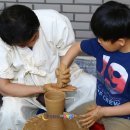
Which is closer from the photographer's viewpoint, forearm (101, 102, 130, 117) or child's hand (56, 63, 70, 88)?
forearm (101, 102, 130, 117)

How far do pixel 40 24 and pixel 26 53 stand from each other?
0.20m

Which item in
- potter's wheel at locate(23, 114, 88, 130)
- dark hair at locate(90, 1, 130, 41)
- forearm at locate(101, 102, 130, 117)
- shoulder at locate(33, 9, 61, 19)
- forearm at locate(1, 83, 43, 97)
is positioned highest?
dark hair at locate(90, 1, 130, 41)

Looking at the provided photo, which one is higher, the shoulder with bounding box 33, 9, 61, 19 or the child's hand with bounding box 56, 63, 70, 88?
the shoulder with bounding box 33, 9, 61, 19

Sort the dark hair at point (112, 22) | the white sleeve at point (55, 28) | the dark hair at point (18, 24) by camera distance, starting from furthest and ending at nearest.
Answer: the white sleeve at point (55, 28) → the dark hair at point (18, 24) → the dark hair at point (112, 22)

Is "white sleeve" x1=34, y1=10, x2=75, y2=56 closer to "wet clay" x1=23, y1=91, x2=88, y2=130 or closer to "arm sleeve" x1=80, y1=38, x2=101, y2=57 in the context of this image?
"arm sleeve" x1=80, y1=38, x2=101, y2=57

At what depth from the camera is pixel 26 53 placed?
2131 millimetres

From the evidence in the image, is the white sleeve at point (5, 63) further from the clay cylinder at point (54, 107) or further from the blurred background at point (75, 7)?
the blurred background at point (75, 7)

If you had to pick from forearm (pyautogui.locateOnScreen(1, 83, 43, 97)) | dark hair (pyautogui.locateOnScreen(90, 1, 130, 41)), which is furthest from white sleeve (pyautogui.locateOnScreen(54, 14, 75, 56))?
dark hair (pyautogui.locateOnScreen(90, 1, 130, 41))

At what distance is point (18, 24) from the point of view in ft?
6.19

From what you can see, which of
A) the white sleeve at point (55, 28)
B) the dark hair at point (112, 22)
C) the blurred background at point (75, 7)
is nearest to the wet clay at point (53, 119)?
the dark hair at point (112, 22)

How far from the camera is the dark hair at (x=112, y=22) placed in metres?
1.62

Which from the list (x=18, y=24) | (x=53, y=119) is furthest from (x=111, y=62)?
(x=18, y=24)

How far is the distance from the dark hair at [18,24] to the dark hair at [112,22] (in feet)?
1.31

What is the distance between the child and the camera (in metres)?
1.64
